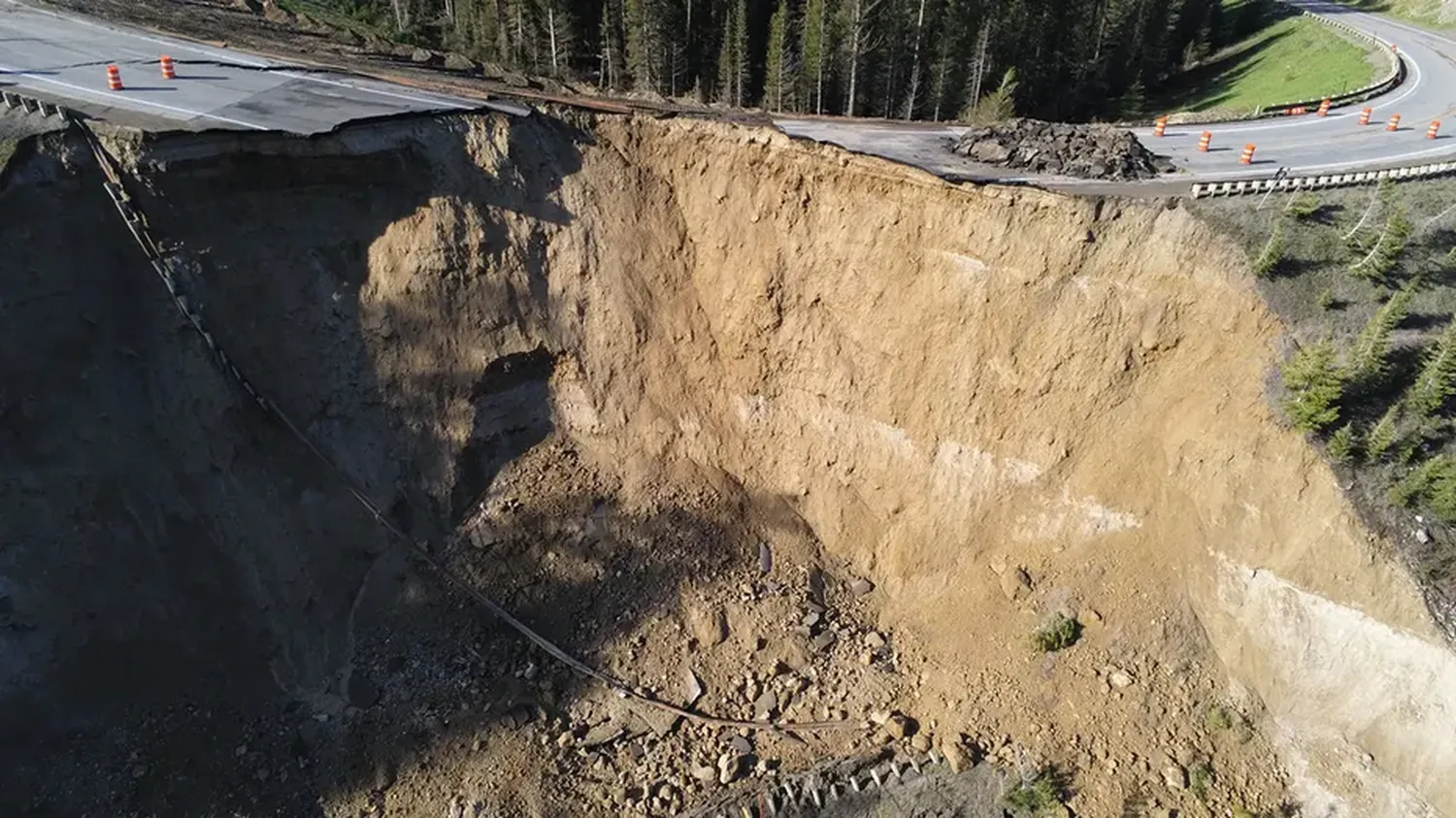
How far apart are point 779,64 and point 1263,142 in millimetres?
15518

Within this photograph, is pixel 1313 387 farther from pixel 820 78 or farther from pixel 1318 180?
pixel 820 78

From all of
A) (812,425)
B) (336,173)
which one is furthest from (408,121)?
(812,425)

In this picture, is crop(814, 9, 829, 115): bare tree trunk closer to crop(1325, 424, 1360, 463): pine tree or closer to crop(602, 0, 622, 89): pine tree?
crop(602, 0, 622, 89): pine tree

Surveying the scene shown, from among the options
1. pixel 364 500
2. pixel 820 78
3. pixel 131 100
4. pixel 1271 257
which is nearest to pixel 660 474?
pixel 364 500

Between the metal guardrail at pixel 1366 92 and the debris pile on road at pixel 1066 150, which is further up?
the metal guardrail at pixel 1366 92

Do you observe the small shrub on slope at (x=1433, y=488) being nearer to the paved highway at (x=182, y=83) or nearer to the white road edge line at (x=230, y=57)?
the paved highway at (x=182, y=83)

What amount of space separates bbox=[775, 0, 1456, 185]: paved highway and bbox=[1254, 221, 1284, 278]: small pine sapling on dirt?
2627 millimetres

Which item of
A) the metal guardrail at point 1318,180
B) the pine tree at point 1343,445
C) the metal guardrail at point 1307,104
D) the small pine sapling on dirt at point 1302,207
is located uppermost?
the metal guardrail at point 1307,104

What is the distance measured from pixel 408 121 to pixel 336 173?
6.01 feet

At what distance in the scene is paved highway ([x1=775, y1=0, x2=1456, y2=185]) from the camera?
58.2ft

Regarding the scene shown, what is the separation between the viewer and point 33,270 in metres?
14.6

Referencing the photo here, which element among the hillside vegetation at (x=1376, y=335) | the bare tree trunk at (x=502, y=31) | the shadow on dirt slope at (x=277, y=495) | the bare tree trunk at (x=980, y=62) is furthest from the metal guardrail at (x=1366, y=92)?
the bare tree trunk at (x=502, y=31)

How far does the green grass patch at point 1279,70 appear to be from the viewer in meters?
29.2

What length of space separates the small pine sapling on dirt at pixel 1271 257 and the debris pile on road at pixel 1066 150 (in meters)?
2.86
